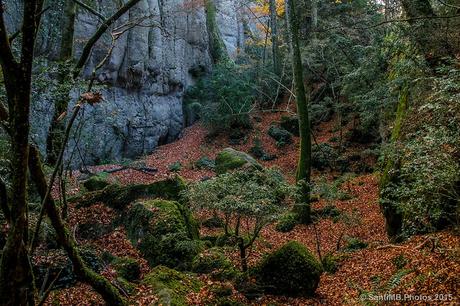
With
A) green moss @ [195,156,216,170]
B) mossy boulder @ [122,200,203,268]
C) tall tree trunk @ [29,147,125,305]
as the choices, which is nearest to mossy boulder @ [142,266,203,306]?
tall tree trunk @ [29,147,125,305]

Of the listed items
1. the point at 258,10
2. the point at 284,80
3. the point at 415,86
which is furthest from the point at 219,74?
the point at 415,86

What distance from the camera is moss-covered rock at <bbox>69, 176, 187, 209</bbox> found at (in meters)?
10.0

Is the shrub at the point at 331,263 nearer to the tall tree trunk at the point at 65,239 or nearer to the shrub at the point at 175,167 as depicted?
the tall tree trunk at the point at 65,239

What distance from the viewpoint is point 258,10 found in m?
32.5

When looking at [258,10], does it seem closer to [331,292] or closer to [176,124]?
[176,124]

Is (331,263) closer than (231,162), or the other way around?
(331,263)

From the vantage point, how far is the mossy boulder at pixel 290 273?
6.53 meters

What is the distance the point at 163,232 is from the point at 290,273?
130 inches

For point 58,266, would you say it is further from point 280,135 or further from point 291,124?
point 291,124

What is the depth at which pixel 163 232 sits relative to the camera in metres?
8.23

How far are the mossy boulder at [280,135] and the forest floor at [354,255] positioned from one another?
4362mm

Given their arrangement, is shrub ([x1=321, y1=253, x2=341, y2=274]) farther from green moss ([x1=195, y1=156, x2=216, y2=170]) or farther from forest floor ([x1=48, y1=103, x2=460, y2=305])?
green moss ([x1=195, y1=156, x2=216, y2=170])

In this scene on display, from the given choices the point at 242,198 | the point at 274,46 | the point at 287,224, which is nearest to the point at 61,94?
the point at 242,198

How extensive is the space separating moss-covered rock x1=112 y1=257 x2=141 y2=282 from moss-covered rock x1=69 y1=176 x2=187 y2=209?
2.87 meters
